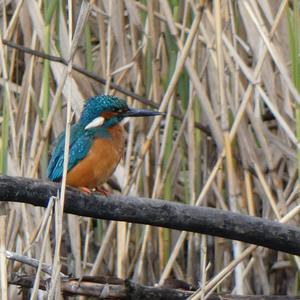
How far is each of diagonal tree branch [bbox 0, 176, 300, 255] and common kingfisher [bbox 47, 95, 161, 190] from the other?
529mm

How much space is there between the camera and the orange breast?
308 centimetres

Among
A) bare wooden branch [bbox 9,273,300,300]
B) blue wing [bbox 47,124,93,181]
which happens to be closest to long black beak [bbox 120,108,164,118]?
blue wing [bbox 47,124,93,181]

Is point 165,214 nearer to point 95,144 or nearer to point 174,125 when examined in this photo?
point 95,144

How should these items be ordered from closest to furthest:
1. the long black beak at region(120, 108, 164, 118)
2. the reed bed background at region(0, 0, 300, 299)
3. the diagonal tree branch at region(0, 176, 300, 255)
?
the diagonal tree branch at region(0, 176, 300, 255)
the long black beak at region(120, 108, 164, 118)
the reed bed background at region(0, 0, 300, 299)

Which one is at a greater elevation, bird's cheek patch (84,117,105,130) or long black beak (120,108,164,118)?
long black beak (120,108,164,118)

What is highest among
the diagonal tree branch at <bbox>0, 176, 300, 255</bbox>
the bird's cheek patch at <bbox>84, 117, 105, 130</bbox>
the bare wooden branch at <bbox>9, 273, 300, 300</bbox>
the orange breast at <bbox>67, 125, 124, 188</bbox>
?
the bird's cheek patch at <bbox>84, 117, 105, 130</bbox>

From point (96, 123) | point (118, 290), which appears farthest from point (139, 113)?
point (118, 290)

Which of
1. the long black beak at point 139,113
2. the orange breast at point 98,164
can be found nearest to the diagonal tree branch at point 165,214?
the orange breast at point 98,164

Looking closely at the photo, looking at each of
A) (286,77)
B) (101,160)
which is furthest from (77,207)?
(286,77)

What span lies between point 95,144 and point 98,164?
0.12m

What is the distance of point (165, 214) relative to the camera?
8.15ft

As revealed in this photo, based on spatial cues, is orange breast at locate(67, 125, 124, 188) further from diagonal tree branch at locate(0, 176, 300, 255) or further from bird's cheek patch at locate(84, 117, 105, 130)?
diagonal tree branch at locate(0, 176, 300, 255)

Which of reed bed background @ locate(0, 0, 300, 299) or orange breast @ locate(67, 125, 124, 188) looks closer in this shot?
orange breast @ locate(67, 125, 124, 188)

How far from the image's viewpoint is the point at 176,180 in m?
3.82
